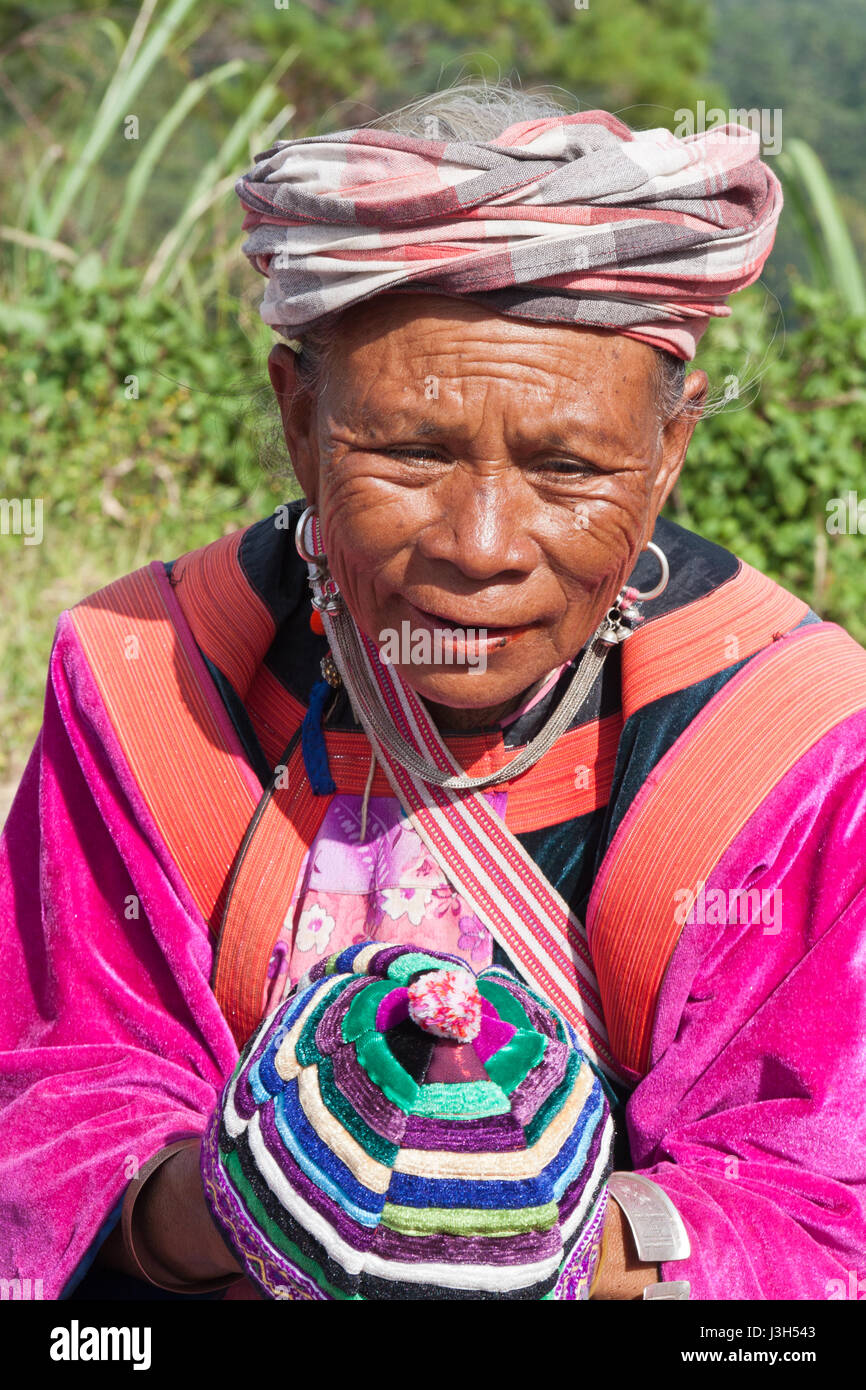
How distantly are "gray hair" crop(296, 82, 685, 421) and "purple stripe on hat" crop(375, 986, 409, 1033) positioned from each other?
2.77ft

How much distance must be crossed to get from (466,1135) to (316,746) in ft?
2.70

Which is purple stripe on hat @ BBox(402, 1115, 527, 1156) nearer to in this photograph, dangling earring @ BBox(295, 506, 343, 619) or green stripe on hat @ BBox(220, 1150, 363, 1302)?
green stripe on hat @ BBox(220, 1150, 363, 1302)

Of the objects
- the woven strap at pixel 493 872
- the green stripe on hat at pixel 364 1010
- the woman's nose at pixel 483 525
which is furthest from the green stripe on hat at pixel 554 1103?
the woman's nose at pixel 483 525

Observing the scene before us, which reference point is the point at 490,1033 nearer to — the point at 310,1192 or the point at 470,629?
the point at 310,1192

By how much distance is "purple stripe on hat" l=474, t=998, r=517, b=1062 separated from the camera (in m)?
1.67

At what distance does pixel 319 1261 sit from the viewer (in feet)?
5.37

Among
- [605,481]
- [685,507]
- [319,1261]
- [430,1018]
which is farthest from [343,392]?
[685,507]

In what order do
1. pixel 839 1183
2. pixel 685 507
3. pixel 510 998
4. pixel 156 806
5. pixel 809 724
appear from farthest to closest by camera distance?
1. pixel 685 507
2. pixel 156 806
3. pixel 809 724
4. pixel 839 1183
5. pixel 510 998

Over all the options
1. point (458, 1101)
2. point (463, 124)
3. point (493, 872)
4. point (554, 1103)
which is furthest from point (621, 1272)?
point (463, 124)

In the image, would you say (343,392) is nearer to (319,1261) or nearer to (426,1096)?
(426,1096)

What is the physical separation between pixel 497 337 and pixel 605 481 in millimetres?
236

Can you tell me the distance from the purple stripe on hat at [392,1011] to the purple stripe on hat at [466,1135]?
0.38 ft

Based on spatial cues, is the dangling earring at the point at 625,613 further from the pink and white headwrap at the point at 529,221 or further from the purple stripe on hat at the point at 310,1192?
the purple stripe on hat at the point at 310,1192

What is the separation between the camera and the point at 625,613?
2.18 metres
